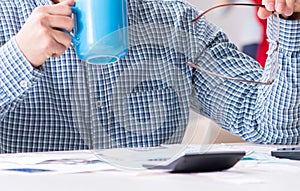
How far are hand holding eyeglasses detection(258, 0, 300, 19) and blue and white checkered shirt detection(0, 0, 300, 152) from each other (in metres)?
0.06

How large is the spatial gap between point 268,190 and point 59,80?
29.1 inches

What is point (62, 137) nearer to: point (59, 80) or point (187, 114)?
point (59, 80)

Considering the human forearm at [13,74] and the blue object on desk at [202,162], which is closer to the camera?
the blue object on desk at [202,162]

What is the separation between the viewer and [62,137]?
122cm

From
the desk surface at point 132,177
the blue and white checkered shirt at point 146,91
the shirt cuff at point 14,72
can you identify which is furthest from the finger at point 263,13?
the shirt cuff at point 14,72

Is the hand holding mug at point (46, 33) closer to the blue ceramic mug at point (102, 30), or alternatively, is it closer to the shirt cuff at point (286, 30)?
the blue ceramic mug at point (102, 30)

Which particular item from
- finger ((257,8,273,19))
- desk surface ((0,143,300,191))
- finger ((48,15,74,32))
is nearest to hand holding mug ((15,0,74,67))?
finger ((48,15,74,32))

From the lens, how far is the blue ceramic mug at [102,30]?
77 cm

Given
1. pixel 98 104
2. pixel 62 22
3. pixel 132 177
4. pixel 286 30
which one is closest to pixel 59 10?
pixel 62 22

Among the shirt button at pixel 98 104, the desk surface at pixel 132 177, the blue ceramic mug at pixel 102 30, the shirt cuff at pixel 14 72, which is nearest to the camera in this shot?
the desk surface at pixel 132 177

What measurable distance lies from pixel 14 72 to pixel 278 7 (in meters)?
0.46

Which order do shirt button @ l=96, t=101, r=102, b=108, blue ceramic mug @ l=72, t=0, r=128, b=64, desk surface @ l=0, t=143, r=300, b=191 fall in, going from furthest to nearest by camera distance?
shirt button @ l=96, t=101, r=102, b=108, blue ceramic mug @ l=72, t=0, r=128, b=64, desk surface @ l=0, t=143, r=300, b=191

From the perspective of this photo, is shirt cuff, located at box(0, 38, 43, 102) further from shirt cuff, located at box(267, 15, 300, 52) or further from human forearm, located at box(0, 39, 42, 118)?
shirt cuff, located at box(267, 15, 300, 52)

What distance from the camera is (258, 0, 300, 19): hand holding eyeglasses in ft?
3.13
